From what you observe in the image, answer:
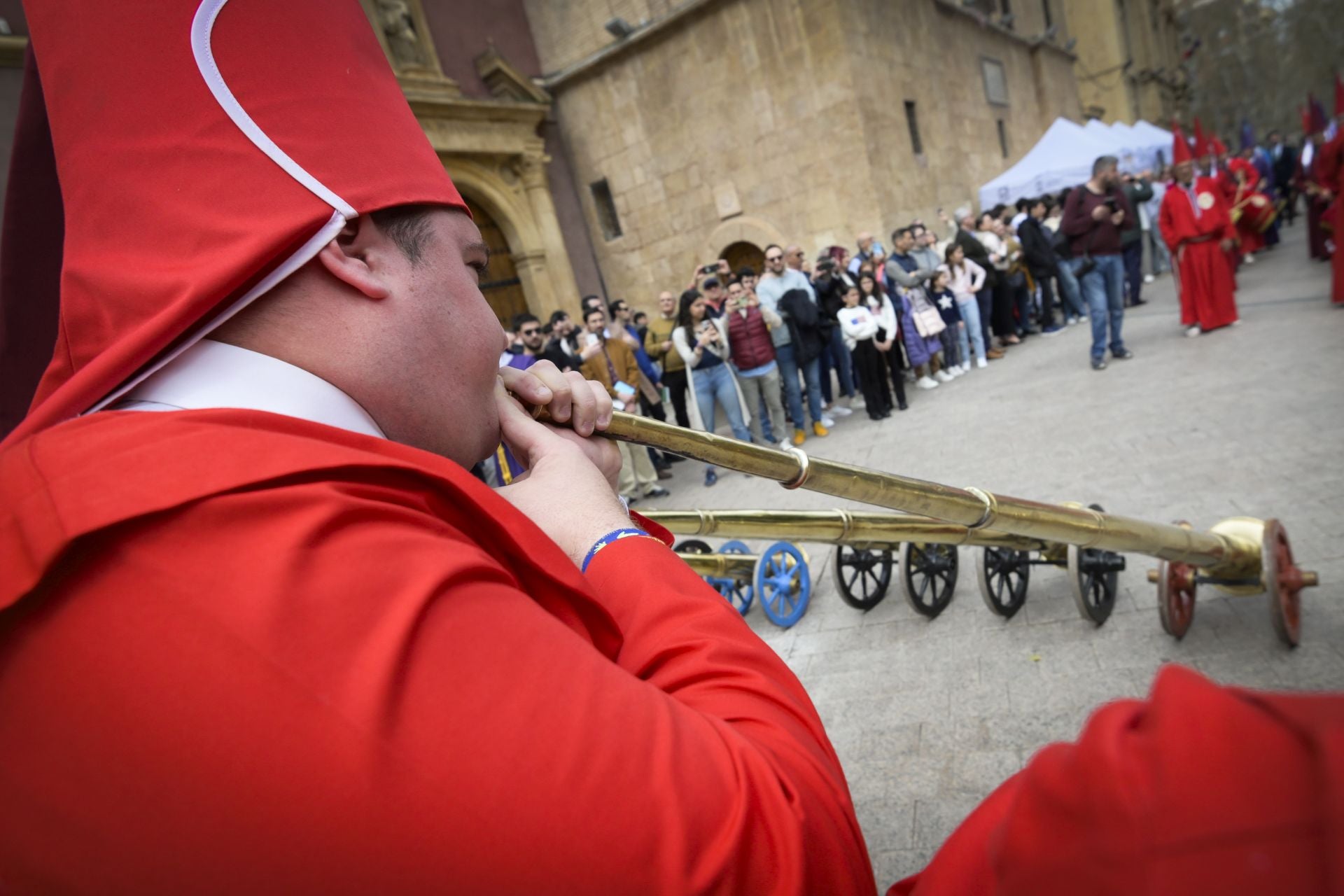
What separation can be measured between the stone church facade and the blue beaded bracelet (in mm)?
12554

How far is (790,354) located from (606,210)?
30.5 feet

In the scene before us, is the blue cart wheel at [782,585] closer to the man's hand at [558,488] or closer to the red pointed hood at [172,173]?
the man's hand at [558,488]

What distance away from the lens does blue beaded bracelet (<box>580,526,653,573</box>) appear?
89cm

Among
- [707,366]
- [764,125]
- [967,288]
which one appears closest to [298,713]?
[707,366]

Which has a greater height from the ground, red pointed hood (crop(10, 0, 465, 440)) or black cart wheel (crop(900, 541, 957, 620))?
red pointed hood (crop(10, 0, 465, 440))

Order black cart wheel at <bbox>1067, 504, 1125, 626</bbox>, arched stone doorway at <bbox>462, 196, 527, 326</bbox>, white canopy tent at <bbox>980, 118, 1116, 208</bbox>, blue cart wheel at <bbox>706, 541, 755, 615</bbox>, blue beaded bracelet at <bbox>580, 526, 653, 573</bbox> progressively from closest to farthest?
1. blue beaded bracelet at <bbox>580, 526, 653, 573</bbox>
2. black cart wheel at <bbox>1067, 504, 1125, 626</bbox>
3. blue cart wheel at <bbox>706, 541, 755, 615</bbox>
4. arched stone doorway at <bbox>462, 196, 527, 326</bbox>
5. white canopy tent at <bbox>980, 118, 1116, 208</bbox>

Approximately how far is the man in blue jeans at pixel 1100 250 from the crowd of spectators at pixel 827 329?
16mm

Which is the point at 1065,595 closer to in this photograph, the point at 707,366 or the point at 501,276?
the point at 707,366

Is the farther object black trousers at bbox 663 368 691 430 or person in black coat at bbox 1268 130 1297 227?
person in black coat at bbox 1268 130 1297 227

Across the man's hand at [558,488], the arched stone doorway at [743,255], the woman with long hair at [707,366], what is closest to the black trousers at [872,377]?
the woman with long hair at [707,366]

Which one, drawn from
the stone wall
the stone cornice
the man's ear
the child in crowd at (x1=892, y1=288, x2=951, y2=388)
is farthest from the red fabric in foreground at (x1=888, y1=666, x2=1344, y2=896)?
the stone cornice

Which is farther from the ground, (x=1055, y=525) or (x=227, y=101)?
(x=227, y=101)

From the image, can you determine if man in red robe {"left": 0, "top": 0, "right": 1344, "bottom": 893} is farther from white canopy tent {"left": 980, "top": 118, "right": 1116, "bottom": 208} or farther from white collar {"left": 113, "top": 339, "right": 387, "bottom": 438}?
white canopy tent {"left": 980, "top": 118, "right": 1116, "bottom": 208}

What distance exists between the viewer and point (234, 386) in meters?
0.73
